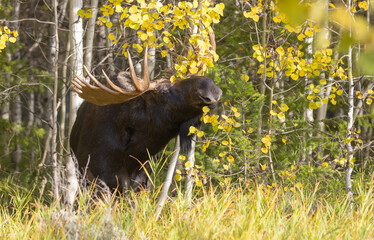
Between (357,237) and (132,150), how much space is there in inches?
93.9

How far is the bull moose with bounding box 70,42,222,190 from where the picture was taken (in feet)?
16.8

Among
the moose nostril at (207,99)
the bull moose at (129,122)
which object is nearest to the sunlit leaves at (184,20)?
the bull moose at (129,122)

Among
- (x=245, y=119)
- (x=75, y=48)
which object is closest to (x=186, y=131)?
(x=245, y=119)

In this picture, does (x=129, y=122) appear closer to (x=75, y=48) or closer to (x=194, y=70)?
(x=194, y=70)

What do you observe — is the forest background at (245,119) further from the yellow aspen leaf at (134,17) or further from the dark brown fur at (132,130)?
the dark brown fur at (132,130)

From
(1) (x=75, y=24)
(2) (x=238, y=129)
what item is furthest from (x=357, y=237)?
(1) (x=75, y=24)

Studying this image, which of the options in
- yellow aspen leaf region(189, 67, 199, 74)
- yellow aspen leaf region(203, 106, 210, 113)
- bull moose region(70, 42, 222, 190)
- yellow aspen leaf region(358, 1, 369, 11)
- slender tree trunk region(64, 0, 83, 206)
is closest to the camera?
yellow aspen leaf region(203, 106, 210, 113)

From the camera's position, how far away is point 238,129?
651 centimetres

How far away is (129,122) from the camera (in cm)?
533

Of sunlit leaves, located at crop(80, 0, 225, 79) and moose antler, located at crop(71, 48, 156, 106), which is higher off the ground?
sunlit leaves, located at crop(80, 0, 225, 79)

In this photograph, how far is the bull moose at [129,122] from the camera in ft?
16.8

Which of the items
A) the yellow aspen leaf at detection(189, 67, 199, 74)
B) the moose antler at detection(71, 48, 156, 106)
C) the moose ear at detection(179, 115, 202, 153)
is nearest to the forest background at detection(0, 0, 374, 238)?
the yellow aspen leaf at detection(189, 67, 199, 74)

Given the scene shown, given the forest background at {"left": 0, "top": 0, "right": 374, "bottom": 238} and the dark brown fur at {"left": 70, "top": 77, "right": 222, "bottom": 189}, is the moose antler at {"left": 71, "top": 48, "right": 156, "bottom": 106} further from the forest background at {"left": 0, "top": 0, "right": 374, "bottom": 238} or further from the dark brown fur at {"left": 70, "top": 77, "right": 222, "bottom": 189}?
Answer: the forest background at {"left": 0, "top": 0, "right": 374, "bottom": 238}

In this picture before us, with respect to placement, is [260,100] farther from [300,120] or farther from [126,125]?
[126,125]
